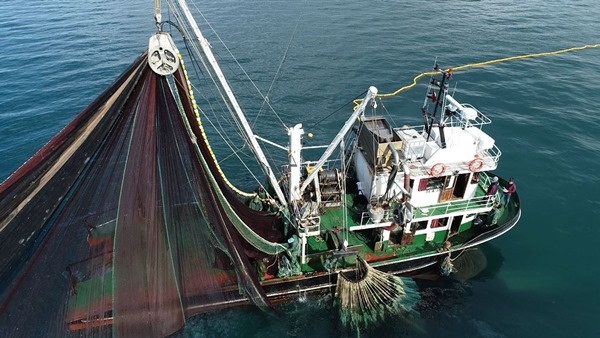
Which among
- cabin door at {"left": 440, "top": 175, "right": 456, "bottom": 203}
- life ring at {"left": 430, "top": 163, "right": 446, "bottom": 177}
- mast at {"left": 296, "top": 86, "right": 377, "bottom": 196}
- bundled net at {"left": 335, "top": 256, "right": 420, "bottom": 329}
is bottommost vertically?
bundled net at {"left": 335, "top": 256, "right": 420, "bottom": 329}

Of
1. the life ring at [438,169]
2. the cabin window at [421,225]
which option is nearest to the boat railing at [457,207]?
the cabin window at [421,225]


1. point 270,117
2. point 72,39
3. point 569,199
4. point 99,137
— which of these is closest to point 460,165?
point 569,199

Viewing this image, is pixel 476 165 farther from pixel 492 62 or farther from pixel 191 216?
pixel 492 62

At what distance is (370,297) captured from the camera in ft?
63.8

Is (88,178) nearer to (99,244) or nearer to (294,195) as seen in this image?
(99,244)

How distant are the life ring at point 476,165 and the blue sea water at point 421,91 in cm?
653

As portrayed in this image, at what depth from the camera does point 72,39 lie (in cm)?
5059

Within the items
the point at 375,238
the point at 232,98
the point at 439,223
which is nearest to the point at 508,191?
the point at 439,223

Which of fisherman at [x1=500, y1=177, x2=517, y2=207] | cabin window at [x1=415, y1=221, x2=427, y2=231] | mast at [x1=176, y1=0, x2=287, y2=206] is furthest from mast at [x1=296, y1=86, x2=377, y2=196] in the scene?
fisherman at [x1=500, y1=177, x2=517, y2=207]

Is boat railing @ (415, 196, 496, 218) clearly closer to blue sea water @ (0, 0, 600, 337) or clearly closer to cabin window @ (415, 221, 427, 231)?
cabin window @ (415, 221, 427, 231)

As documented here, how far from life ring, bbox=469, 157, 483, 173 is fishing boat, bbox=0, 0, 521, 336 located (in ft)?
0.19

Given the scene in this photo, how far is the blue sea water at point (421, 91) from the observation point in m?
20.3

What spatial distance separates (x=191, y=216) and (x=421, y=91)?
31254mm

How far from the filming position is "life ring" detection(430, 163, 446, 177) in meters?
19.2
